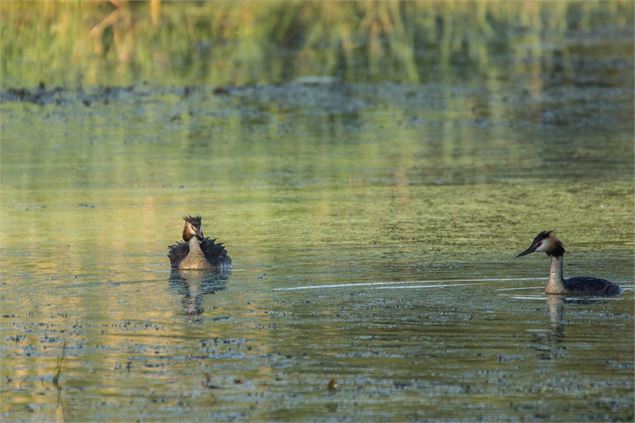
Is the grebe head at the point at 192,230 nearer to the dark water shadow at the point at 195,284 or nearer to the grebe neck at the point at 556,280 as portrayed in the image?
the dark water shadow at the point at 195,284

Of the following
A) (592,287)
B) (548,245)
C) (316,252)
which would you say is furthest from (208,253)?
(592,287)

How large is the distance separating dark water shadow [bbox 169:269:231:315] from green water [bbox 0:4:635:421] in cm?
4

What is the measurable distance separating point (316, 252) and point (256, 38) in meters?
21.6

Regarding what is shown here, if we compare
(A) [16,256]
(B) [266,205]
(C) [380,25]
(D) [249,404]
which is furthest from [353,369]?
(C) [380,25]

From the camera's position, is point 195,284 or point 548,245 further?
point 195,284

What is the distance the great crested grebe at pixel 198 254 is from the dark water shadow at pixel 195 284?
6 centimetres

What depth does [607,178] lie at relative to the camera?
751 inches

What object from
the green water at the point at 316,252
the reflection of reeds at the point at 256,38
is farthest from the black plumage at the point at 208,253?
the reflection of reeds at the point at 256,38

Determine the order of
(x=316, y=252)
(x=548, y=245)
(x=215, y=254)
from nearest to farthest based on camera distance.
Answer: (x=548, y=245) → (x=215, y=254) → (x=316, y=252)

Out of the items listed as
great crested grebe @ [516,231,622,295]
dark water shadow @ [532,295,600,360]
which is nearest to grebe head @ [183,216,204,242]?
great crested grebe @ [516,231,622,295]

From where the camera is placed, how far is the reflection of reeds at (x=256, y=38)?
30172mm

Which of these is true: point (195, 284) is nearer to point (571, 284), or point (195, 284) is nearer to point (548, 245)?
point (548, 245)

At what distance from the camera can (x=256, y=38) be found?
117 feet

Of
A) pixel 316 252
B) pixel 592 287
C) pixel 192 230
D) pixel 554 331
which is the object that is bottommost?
pixel 554 331
